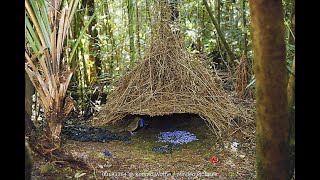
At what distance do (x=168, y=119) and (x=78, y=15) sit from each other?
910 mm

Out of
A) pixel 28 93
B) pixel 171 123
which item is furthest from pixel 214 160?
pixel 28 93

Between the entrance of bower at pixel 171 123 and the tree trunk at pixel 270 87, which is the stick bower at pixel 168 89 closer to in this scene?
the entrance of bower at pixel 171 123

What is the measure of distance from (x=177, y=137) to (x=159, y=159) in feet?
1.02

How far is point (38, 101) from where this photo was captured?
1.99m

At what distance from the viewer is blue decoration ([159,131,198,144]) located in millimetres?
2316

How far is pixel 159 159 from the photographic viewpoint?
2070mm

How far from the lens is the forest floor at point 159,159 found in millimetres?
1847

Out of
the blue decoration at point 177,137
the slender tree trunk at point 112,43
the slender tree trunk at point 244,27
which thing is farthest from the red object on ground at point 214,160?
the slender tree trunk at point 112,43

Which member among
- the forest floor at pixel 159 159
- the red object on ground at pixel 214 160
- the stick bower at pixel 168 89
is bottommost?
the red object on ground at pixel 214 160

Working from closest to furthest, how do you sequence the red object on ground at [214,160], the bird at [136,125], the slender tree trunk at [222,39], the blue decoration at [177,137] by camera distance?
the red object on ground at [214,160] < the blue decoration at [177,137] < the bird at [136,125] < the slender tree trunk at [222,39]

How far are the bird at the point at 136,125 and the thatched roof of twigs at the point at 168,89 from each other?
61 millimetres

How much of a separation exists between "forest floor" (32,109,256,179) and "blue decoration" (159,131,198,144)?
32mm

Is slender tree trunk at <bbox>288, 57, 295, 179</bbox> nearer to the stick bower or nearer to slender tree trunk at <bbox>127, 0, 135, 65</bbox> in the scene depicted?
the stick bower
